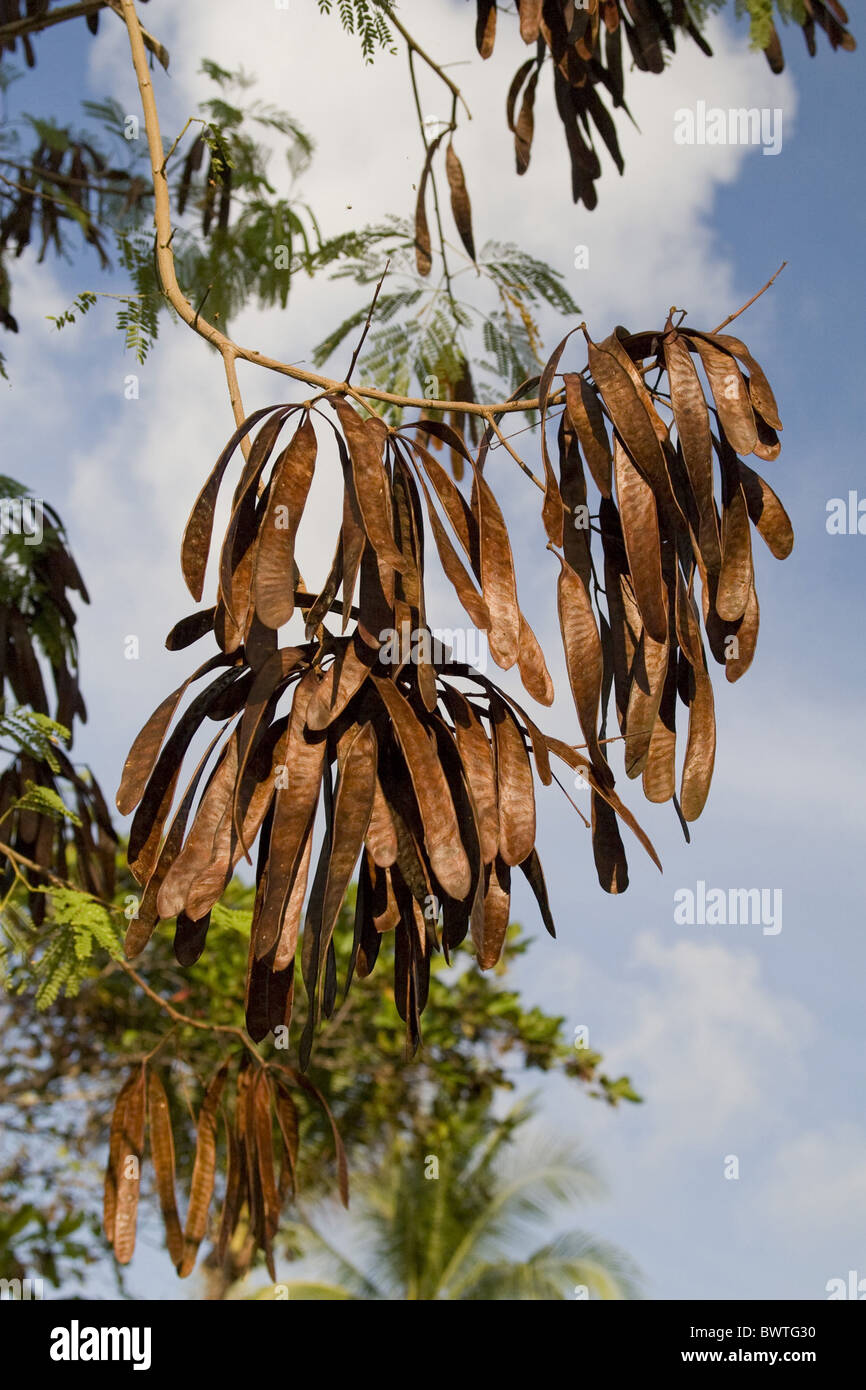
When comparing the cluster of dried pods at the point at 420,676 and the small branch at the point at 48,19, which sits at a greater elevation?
the small branch at the point at 48,19

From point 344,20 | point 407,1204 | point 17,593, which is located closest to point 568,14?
point 344,20

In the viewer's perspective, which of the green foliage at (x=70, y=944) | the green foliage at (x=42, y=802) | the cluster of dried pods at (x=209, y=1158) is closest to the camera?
the cluster of dried pods at (x=209, y=1158)

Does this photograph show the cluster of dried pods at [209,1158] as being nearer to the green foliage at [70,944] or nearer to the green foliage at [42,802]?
the green foliage at [70,944]

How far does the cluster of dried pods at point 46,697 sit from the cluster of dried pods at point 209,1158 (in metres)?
0.47

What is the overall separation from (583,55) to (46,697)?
162 centimetres

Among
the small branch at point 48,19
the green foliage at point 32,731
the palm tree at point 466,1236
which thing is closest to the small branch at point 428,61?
the small branch at point 48,19

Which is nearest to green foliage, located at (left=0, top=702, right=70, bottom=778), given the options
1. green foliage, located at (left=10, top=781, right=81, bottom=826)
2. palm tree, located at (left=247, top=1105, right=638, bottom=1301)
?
green foliage, located at (left=10, top=781, right=81, bottom=826)

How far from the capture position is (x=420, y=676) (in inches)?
43.1

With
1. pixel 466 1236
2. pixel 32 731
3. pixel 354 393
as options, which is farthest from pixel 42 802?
pixel 466 1236

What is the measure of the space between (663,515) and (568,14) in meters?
1.34

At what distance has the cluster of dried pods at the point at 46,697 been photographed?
2510 millimetres

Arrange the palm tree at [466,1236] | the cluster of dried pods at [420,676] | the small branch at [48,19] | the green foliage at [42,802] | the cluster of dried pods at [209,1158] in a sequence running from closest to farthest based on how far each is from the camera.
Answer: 1. the cluster of dried pods at [420,676]
2. the cluster of dried pods at [209,1158]
3. the green foliage at [42,802]
4. the small branch at [48,19]
5. the palm tree at [466,1236]

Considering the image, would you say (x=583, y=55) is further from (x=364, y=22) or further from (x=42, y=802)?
(x=42, y=802)
